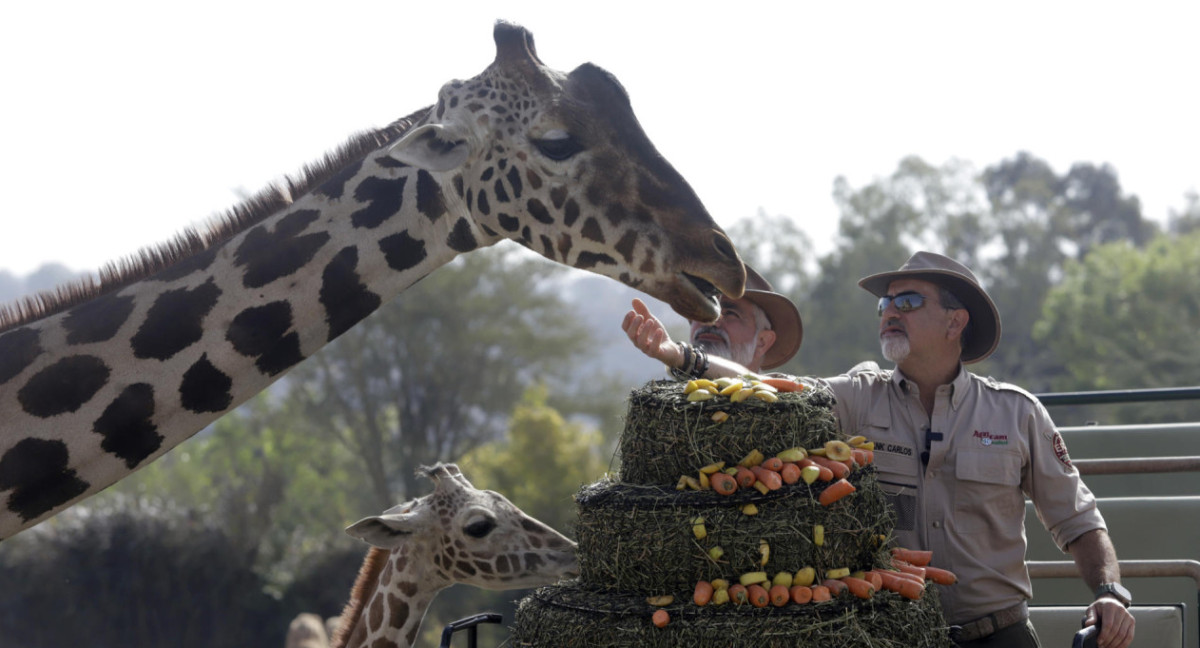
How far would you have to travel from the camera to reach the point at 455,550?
5754mm

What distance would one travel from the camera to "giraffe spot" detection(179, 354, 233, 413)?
146 inches

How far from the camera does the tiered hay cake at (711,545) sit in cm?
337

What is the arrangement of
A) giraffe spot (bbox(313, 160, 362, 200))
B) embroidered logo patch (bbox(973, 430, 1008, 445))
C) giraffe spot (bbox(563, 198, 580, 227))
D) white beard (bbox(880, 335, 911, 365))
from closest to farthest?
giraffe spot (bbox(563, 198, 580, 227)) → giraffe spot (bbox(313, 160, 362, 200)) → embroidered logo patch (bbox(973, 430, 1008, 445)) → white beard (bbox(880, 335, 911, 365))

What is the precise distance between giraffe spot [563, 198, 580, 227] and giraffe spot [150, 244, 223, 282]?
1.21 metres

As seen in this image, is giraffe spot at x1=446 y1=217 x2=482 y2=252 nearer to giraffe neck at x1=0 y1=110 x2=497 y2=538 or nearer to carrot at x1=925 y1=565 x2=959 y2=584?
giraffe neck at x1=0 y1=110 x2=497 y2=538

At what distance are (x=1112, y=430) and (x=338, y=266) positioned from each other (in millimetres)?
4731

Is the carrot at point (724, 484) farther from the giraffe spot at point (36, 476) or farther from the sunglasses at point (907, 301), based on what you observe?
the giraffe spot at point (36, 476)

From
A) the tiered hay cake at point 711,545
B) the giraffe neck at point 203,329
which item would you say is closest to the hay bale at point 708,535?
the tiered hay cake at point 711,545

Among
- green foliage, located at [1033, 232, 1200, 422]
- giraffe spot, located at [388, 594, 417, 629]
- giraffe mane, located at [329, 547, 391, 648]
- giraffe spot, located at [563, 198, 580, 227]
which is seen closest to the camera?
giraffe spot, located at [563, 198, 580, 227]

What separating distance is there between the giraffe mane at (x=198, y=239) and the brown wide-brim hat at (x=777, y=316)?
7.33 ft

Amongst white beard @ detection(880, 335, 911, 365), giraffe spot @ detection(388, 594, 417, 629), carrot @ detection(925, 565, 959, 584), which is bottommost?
carrot @ detection(925, 565, 959, 584)

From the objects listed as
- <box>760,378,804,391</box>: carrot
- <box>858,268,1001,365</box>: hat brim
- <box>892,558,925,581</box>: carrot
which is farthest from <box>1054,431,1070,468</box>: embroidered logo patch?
<box>760,378,804,391</box>: carrot

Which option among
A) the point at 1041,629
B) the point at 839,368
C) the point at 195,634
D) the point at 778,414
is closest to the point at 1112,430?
the point at 1041,629

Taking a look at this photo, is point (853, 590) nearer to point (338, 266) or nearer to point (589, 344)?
point (338, 266)
